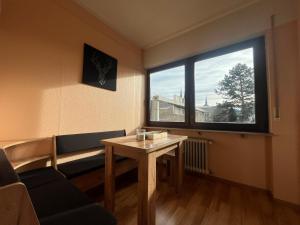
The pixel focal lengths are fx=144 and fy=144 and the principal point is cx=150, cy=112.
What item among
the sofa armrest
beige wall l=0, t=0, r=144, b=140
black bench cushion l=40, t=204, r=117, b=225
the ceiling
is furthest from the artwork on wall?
the sofa armrest

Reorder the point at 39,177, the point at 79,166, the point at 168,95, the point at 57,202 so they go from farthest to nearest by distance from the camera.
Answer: the point at 168,95
the point at 79,166
the point at 39,177
the point at 57,202

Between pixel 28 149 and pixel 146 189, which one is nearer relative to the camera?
pixel 146 189

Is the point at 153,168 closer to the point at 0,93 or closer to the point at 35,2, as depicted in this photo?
the point at 0,93

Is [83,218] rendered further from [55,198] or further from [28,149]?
[28,149]

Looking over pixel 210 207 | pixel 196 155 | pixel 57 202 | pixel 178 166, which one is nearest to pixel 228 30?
pixel 196 155

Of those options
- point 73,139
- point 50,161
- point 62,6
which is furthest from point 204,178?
point 62,6

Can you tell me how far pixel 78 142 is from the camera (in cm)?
199

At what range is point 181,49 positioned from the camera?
8.94ft

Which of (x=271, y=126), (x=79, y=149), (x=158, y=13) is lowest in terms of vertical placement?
(x=79, y=149)

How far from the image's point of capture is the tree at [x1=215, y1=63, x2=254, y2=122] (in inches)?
82.2

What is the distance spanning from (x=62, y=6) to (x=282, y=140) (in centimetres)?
328

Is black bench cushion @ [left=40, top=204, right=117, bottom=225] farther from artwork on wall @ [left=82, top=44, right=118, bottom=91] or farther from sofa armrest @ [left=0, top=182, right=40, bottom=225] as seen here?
artwork on wall @ [left=82, top=44, right=118, bottom=91]

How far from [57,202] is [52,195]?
123mm

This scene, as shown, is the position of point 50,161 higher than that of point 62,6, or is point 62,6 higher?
point 62,6
